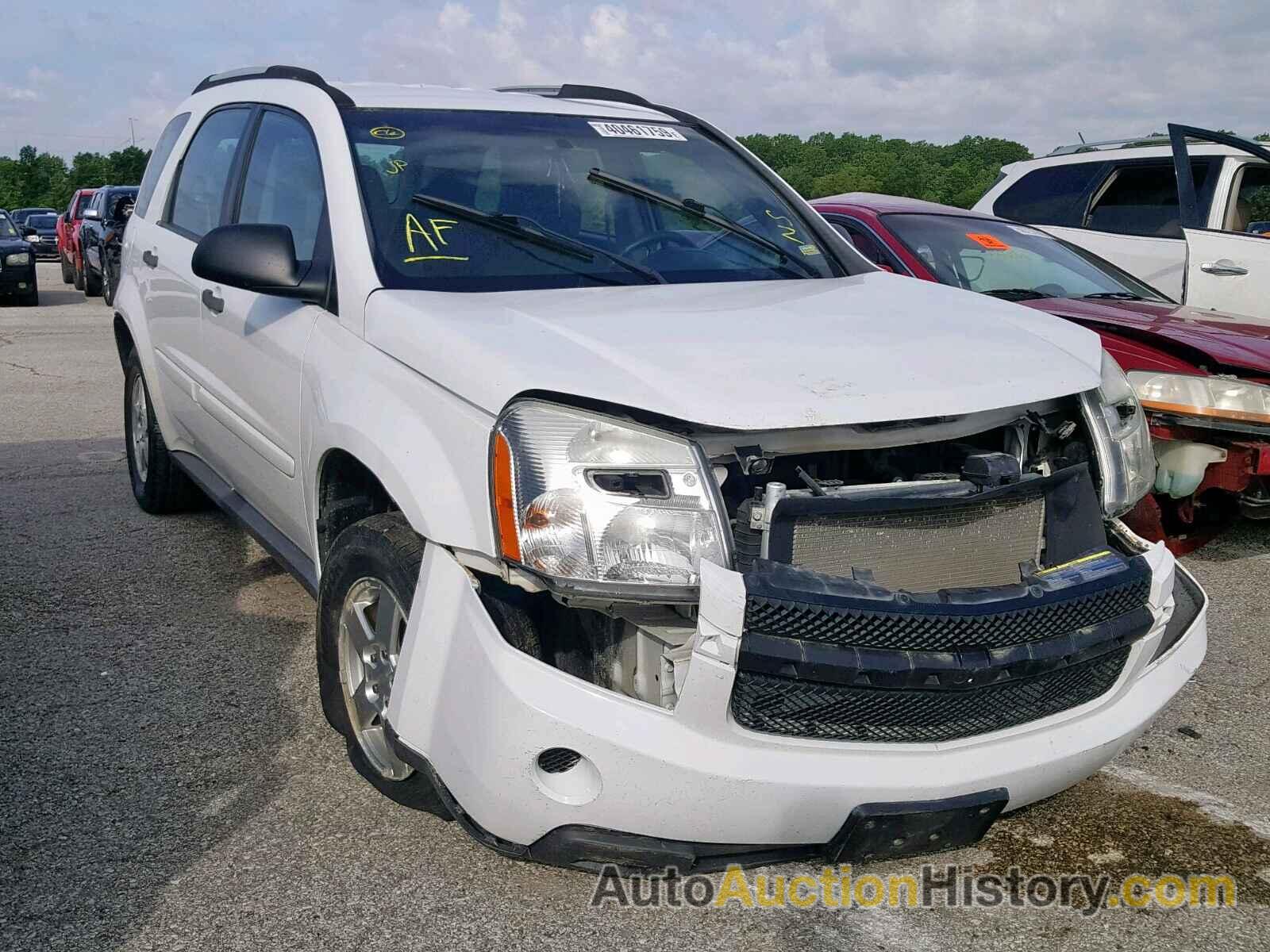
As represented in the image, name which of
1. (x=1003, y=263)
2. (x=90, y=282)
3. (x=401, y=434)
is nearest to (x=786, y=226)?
(x=401, y=434)

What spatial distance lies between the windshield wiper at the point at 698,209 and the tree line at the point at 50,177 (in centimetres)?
8114

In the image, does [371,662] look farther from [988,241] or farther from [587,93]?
[988,241]

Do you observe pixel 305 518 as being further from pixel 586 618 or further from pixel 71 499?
pixel 71 499

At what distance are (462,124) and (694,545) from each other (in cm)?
191

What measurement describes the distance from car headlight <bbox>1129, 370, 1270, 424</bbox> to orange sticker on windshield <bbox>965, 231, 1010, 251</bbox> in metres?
1.61

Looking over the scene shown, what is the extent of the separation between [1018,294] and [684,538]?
13.4ft

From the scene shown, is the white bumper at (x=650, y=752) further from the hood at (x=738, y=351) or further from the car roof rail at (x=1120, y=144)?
the car roof rail at (x=1120, y=144)

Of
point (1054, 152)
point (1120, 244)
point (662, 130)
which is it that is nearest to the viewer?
point (662, 130)

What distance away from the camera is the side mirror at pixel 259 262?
333 cm

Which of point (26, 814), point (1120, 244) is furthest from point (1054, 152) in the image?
point (26, 814)

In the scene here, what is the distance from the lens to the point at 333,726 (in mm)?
3318

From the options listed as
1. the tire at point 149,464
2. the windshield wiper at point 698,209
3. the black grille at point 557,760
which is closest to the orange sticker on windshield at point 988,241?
the windshield wiper at point 698,209

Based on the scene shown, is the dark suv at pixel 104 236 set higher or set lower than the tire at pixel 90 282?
higher

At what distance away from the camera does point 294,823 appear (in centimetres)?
308
